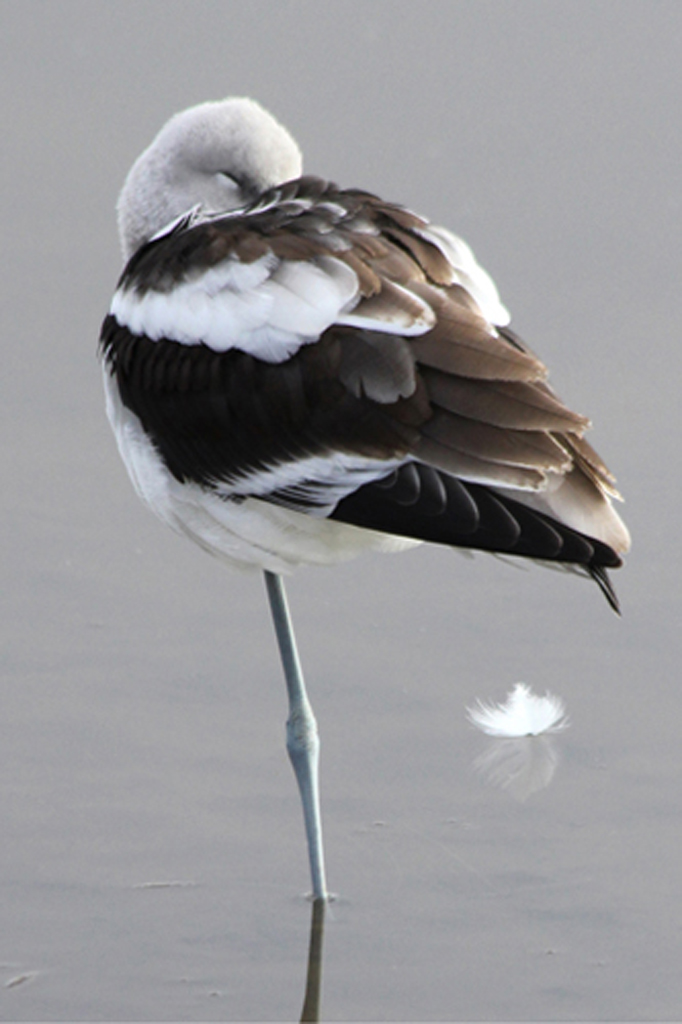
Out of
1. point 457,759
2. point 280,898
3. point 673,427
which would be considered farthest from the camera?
point 673,427

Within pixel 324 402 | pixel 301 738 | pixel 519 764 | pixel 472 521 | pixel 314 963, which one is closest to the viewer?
pixel 472 521

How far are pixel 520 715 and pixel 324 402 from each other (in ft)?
4.38

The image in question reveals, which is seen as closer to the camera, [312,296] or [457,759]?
[312,296]

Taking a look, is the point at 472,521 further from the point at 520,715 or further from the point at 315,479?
the point at 520,715

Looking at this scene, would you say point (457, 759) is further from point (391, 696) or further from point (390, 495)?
point (390, 495)

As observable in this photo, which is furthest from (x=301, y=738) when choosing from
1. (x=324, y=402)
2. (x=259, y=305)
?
(x=259, y=305)

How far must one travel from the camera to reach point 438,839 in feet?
15.1

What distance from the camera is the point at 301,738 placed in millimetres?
4594

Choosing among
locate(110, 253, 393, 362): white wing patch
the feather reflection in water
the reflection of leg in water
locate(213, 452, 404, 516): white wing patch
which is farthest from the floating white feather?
locate(110, 253, 393, 362): white wing patch

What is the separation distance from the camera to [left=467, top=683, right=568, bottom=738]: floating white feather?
16.3 feet

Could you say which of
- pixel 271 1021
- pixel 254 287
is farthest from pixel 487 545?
pixel 271 1021

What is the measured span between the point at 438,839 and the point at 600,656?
970 millimetres

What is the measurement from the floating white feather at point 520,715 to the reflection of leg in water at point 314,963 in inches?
30.9

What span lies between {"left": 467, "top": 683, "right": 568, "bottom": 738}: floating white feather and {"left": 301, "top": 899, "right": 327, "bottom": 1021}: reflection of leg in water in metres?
0.78
